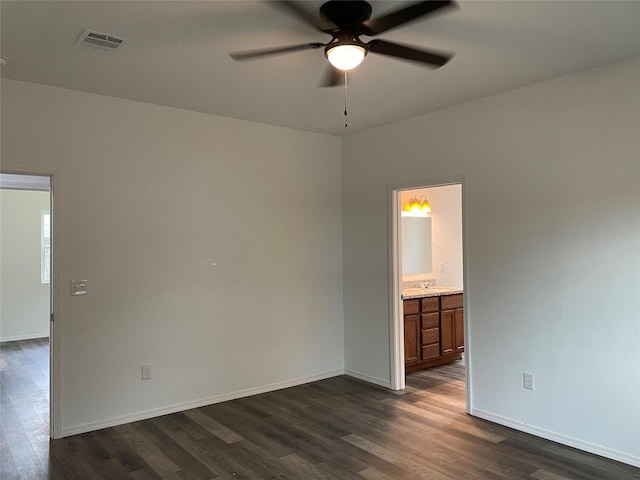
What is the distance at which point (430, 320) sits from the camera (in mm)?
5383

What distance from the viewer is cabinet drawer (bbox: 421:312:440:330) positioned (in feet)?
17.4

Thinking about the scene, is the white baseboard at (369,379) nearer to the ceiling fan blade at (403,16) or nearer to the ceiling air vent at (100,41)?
the ceiling fan blade at (403,16)

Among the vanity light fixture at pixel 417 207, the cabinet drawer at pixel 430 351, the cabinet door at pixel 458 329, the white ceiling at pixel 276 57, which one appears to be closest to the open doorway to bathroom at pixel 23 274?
the white ceiling at pixel 276 57

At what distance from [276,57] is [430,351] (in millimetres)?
3719

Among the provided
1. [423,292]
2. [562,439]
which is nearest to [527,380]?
[562,439]

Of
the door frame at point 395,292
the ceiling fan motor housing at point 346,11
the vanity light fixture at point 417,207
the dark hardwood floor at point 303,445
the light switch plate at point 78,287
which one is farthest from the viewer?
the vanity light fixture at point 417,207

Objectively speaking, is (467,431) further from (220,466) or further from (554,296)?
(220,466)

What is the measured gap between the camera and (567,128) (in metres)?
3.42

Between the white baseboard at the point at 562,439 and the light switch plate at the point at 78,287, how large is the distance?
334 cm

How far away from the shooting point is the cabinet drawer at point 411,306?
5121mm

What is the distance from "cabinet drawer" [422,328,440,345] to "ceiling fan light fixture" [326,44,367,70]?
3633mm

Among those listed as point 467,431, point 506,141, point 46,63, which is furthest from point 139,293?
point 506,141

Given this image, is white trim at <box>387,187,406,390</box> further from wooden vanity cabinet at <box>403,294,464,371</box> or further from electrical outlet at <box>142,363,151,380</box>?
electrical outlet at <box>142,363,151,380</box>

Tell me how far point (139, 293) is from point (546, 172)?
339cm
